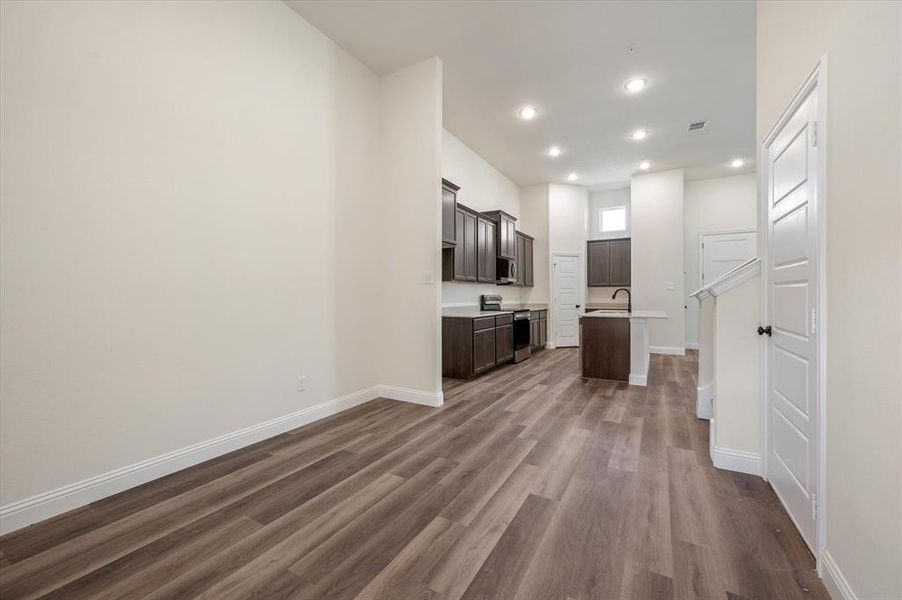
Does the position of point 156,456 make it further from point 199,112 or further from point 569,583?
point 569,583

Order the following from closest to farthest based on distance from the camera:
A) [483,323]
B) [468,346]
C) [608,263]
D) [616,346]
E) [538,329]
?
[616,346] < [468,346] < [483,323] < [538,329] < [608,263]

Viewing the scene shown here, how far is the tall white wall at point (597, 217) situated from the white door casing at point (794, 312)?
20.6ft

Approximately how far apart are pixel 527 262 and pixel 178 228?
248 inches

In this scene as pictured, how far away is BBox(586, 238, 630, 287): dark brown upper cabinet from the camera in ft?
25.9

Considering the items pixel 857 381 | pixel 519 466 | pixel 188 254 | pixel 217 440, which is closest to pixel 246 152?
pixel 188 254

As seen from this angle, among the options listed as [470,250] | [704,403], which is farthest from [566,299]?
[704,403]

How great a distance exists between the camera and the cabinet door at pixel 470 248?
5230mm

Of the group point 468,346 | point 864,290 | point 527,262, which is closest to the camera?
point 864,290

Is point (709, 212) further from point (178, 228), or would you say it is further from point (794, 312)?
point (178, 228)

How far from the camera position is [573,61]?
367 centimetres

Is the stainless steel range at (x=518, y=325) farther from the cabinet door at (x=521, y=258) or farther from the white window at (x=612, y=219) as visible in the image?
the white window at (x=612, y=219)

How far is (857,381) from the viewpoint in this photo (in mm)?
1164

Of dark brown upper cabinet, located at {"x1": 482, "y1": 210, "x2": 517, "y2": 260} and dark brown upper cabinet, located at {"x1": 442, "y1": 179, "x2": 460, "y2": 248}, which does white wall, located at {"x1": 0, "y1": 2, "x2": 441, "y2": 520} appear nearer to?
dark brown upper cabinet, located at {"x1": 442, "y1": 179, "x2": 460, "y2": 248}

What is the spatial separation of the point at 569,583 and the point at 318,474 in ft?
5.13
